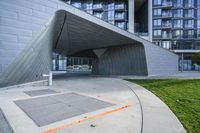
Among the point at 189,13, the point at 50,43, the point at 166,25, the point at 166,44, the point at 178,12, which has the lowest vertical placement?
the point at 50,43

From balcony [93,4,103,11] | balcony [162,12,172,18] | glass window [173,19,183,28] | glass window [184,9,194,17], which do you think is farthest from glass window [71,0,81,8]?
glass window [184,9,194,17]

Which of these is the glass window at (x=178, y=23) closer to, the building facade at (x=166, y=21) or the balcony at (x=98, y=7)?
the building facade at (x=166, y=21)

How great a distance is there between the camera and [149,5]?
3641 cm

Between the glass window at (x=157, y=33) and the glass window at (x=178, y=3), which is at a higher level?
the glass window at (x=178, y=3)

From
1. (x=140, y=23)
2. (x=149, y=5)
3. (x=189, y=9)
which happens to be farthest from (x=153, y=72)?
(x=189, y=9)

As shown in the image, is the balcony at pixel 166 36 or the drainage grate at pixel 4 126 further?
the balcony at pixel 166 36

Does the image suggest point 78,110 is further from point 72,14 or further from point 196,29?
point 196,29

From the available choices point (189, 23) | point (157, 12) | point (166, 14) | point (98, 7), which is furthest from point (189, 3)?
point (98, 7)

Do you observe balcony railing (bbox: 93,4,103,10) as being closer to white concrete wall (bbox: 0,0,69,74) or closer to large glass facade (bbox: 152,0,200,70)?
large glass facade (bbox: 152,0,200,70)

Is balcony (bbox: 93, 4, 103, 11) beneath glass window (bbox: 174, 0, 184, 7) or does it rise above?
beneath

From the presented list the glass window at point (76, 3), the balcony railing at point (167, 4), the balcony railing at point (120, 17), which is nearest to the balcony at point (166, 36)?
the balcony railing at point (167, 4)

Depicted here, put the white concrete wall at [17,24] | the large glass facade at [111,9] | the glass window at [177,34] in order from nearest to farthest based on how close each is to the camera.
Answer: the white concrete wall at [17,24], the large glass facade at [111,9], the glass window at [177,34]

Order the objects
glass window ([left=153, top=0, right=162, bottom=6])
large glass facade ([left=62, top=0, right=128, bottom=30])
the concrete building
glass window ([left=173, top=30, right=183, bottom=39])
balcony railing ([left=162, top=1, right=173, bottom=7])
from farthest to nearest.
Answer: glass window ([left=173, top=30, right=183, bottom=39])
glass window ([left=153, top=0, right=162, bottom=6])
balcony railing ([left=162, top=1, right=173, bottom=7])
large glass facade ([left=62, top=0, right=128, bottom=30])
the concrete building

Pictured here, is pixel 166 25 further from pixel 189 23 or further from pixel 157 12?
pixel 189 23
